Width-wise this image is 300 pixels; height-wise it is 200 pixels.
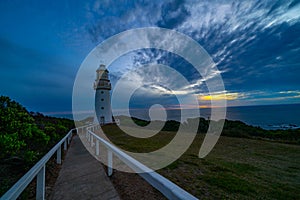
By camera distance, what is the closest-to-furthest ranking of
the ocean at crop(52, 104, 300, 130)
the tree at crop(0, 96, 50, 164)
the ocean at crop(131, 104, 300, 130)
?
the tree at crop(0, 96, 50, 164)
the ocean at crop(131, 104, 300, 130)
the ocean at crop(52, 104, 300, 130)

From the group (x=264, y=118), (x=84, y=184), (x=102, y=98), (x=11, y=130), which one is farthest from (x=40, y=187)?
(x=264, y=118)

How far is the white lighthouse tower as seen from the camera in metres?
24.7

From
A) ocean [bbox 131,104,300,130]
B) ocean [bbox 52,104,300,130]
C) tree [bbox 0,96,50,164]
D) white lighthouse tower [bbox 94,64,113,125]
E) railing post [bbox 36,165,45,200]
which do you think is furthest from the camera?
ocean [bbox 52,104,300,130]

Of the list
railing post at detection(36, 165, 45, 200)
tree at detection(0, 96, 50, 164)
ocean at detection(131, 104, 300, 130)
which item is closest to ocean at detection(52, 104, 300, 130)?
ocean at detection(131, 104, 300, 130)

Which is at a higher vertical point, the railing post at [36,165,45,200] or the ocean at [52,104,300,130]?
the railing post at [36,165,45,200]

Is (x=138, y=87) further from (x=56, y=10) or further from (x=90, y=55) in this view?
(x=56, y=10)

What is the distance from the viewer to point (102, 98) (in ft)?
81.9

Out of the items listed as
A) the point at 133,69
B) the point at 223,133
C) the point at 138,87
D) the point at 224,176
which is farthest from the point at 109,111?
the point at 224,176

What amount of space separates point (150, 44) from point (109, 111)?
54.7ft

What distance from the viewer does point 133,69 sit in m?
14.9

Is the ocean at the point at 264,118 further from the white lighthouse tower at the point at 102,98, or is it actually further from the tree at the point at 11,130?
the tree at the point at 11,130

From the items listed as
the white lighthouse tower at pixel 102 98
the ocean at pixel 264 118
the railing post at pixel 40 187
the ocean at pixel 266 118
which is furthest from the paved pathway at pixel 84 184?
the ocean at pixel 266 118

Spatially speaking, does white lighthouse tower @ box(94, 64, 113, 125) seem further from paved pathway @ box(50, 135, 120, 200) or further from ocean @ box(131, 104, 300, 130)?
paved pathway @ box(50, 135, 120, 200)

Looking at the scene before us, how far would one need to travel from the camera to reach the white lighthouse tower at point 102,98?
80.9 ft
